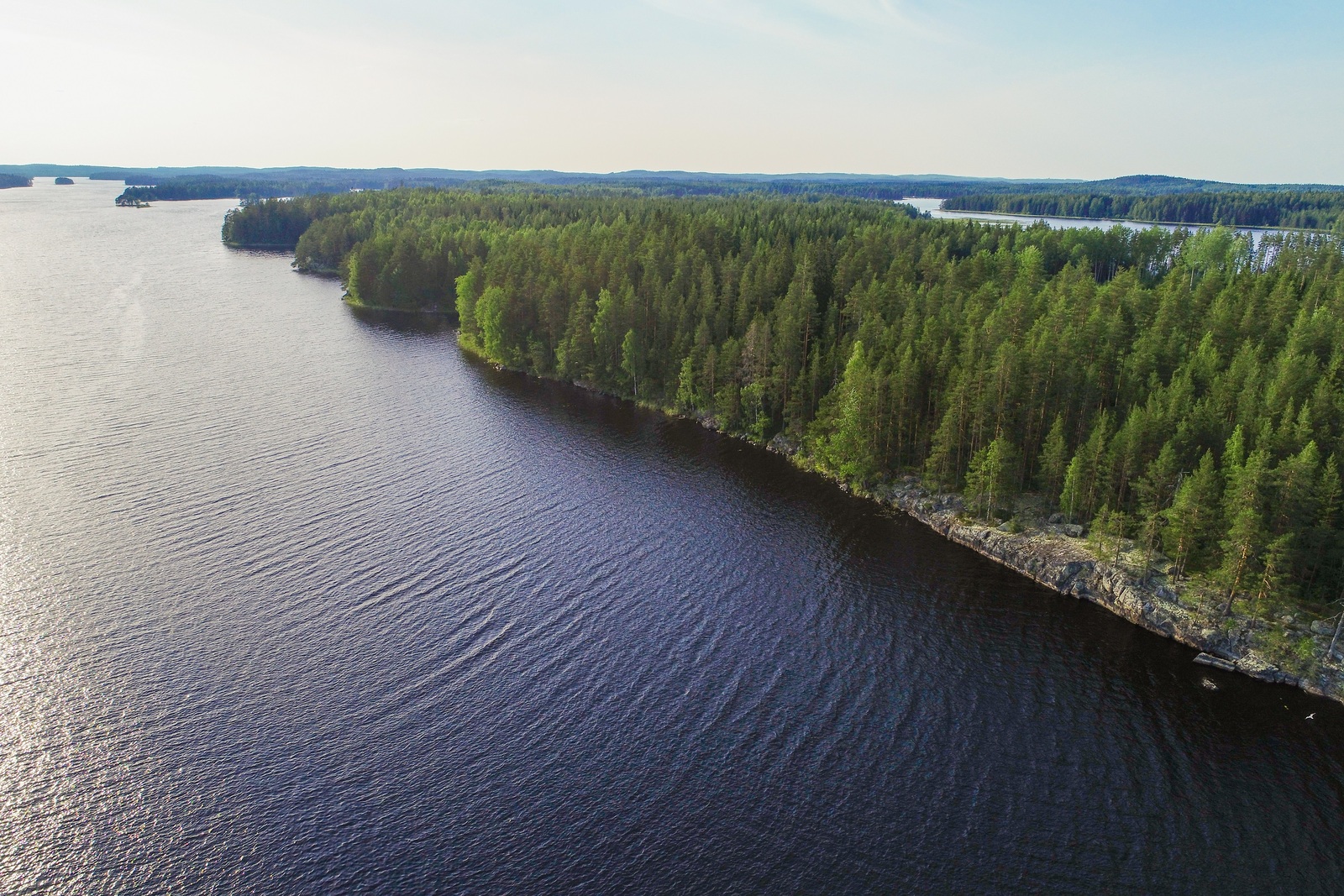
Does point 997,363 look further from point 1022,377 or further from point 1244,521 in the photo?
point 1244,521

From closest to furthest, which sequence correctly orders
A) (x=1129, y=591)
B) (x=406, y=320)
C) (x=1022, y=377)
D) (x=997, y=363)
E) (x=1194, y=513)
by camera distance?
(x=1194, y=513) → (x=1129, y=591) → (x=997, y=363) → (x=1022, y=377) → (x=406, y=320)

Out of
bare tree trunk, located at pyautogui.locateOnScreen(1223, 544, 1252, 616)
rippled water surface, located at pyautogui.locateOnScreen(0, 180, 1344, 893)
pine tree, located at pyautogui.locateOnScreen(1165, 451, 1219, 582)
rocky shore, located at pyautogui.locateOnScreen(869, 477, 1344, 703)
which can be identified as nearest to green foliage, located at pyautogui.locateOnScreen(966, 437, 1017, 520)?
rocky shore, located at pyautogui.locateOnScreen(869, 477, 1344, 703)

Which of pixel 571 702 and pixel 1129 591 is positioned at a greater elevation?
pixel 1129 591

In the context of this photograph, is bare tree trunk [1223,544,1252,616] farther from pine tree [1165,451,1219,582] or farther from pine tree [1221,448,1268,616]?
pine tree [1165,451,1219,582]

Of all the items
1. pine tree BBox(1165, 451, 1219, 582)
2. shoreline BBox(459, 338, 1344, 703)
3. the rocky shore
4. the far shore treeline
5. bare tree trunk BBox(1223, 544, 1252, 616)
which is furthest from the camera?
the far shore treeline

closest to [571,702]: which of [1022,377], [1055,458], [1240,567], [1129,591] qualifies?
[1129,591]

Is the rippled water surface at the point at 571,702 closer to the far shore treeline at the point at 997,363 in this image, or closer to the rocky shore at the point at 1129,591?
the rocky shore at the point at 1129,591
